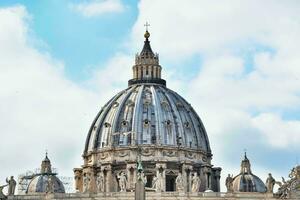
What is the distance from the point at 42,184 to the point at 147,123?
61.5ft

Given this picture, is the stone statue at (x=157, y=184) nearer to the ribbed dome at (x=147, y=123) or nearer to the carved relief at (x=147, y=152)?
the carved relief at (x=147, y=152)

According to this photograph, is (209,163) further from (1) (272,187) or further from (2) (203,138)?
(1) (272,187)

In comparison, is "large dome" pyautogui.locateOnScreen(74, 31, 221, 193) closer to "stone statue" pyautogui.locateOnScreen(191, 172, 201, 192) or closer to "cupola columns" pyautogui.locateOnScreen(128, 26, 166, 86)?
"cupola columns" pyautogui.locateOnScreen(128, 26, 166, 86)

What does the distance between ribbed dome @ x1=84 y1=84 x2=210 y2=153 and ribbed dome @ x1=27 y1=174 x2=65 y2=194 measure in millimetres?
12625

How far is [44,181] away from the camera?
14625 cm

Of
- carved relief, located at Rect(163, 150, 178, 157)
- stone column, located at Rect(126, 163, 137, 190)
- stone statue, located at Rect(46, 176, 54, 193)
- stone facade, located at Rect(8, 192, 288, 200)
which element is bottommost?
stone facade, located at Rect(8, 192, 288, 200)

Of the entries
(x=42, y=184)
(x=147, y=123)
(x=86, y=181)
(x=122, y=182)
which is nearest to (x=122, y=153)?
(x=147, y=123)

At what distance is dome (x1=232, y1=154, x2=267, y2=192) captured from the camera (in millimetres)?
146625

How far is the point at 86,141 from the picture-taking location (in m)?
160

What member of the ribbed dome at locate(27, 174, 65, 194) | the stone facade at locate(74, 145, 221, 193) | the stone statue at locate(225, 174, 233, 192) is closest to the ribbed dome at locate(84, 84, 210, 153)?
the stone facade at locate(74, 145, 221, 193)

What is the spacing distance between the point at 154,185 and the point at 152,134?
54.1ft

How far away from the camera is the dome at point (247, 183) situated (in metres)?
147

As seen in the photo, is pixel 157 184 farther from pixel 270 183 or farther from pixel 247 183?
pixel 247 183

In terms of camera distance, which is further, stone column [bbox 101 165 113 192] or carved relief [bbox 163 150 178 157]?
carved relief [bbox 163 150 178 157]
